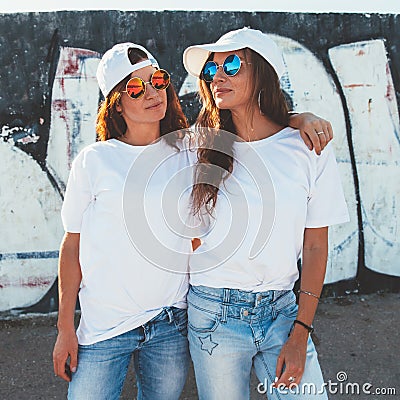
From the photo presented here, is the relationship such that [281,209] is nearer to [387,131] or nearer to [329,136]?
[329,136]

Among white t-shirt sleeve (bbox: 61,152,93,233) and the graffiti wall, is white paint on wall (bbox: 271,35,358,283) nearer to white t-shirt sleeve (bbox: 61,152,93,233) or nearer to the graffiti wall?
the graffiti wall

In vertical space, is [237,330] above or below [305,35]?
below

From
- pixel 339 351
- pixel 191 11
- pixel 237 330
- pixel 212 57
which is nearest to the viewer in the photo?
pixel 237 330

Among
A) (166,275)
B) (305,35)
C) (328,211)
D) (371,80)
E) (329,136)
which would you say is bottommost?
(166,275)

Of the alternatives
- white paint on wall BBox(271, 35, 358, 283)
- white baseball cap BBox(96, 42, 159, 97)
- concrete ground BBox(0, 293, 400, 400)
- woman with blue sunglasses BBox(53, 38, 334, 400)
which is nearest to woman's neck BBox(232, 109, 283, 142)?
woman with blue sunglasses BBox(53, 38, 334, 400)

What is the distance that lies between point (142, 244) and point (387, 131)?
3.27 metres

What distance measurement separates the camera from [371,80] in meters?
4.56

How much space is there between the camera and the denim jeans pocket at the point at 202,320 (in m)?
1.95

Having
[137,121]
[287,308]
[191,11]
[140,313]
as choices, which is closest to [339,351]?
[287,308]

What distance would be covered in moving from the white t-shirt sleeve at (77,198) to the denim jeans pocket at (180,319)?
1.63 ft

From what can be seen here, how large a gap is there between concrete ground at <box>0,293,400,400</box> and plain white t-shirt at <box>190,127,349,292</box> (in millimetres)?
1604

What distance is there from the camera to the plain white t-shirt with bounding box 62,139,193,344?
2.00 meters

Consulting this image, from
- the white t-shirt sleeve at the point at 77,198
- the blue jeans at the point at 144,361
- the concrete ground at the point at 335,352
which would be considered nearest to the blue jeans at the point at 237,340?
the blue jeans at the point at 144,361

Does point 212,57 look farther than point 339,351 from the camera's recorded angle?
No
